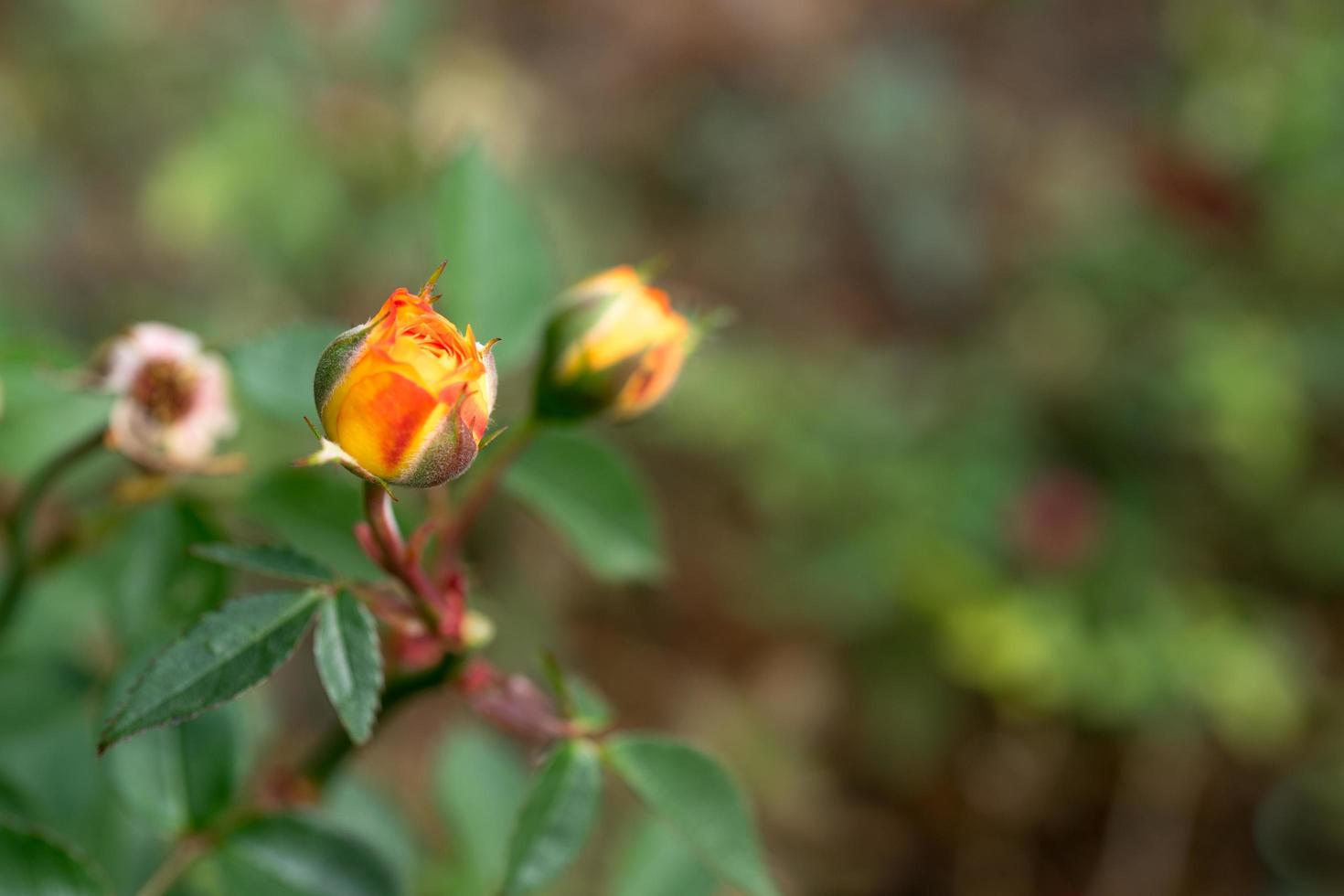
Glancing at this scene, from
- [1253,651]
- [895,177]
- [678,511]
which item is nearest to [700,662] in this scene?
[678,511]

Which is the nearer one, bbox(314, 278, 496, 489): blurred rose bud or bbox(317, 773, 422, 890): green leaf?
bbox(314, 278, 496, 489): blurred rose bud

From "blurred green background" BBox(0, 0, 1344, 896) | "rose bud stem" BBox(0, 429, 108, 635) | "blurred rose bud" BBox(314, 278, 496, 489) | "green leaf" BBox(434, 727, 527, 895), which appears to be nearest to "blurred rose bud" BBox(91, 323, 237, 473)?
"rose bud stem" BBox(0, 429, 108, 635)

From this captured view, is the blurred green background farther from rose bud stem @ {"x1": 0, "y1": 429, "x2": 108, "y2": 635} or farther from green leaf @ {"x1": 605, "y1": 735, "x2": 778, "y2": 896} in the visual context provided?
green leaf @ {"x1": 605, "y1": 735, "x2": 778, "y2": 896}

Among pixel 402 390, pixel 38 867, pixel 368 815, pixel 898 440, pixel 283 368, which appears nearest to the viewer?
pixel 402 390

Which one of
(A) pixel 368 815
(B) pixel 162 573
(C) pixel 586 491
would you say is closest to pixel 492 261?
(C) pixel 586 491

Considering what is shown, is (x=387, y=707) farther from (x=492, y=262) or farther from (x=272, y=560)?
(x=492, y=262)

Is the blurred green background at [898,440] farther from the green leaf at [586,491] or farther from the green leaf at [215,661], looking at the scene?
the green leaf at [215,661]

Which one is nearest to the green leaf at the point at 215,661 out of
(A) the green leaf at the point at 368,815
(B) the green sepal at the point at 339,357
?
(B) the green sepal at the point at 339,357

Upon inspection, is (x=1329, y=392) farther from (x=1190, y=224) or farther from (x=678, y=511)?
(x=678, y=511)
